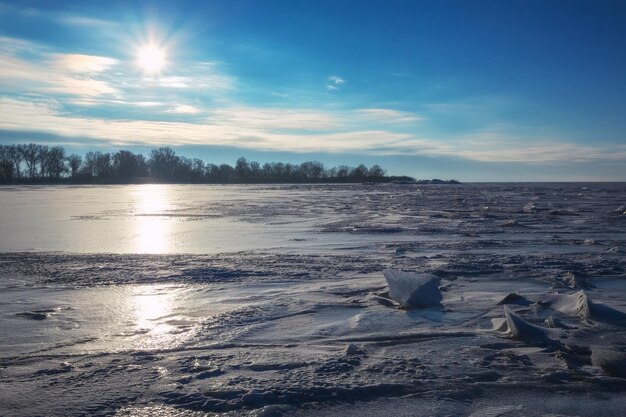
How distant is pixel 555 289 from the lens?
190 inches

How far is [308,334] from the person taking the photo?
11.6 ft

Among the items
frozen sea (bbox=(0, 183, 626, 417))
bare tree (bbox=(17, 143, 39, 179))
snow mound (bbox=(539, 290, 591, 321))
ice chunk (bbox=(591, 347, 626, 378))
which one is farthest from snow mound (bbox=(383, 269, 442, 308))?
bare tree (bbox=(17, 143, 39, 179))

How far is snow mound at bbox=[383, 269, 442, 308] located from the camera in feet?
14.0

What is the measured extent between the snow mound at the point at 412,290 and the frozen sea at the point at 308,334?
0.17 feet

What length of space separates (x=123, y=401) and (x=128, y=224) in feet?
32.1

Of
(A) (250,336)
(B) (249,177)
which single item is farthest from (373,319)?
(B) (249,177)

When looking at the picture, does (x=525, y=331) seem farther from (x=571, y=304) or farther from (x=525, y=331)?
(x=571, y=304)

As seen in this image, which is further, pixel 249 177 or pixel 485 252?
pixel 249 177

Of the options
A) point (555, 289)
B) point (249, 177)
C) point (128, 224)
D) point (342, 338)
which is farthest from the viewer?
point (249, 177)

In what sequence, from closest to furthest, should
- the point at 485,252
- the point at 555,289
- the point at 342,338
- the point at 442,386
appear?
1. the point at 442,386
2. the point at 342,338
3. the point at 555,289
4. the point at 485,252

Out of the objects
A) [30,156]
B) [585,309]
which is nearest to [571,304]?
[585,309]

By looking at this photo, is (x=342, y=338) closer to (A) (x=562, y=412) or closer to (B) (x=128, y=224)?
(A) (x=562, y=412)

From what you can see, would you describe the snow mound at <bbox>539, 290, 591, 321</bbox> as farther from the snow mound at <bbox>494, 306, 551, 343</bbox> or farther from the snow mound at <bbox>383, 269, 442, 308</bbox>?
the snow mound at <bbox>383, 269, 442, 308</bbox>

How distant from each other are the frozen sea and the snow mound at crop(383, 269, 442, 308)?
0.05m
